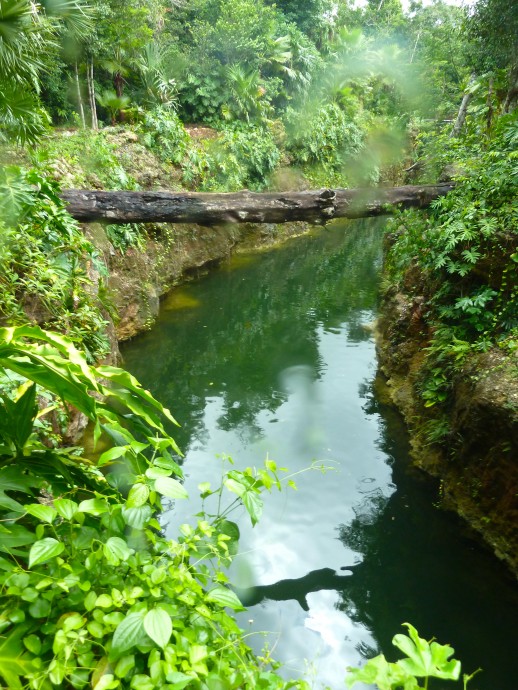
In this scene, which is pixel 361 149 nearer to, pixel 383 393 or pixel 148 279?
pixel 148 279

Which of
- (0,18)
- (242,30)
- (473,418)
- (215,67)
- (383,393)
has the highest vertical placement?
(242,30)

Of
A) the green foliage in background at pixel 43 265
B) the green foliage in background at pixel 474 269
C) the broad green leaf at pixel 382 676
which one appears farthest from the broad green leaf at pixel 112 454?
the green foliage in background at pixel 474 269

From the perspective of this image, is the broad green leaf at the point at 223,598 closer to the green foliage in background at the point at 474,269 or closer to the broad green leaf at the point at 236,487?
the broad green leaf at the point at 236,487

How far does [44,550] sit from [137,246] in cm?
832

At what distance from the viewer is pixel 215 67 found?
51.3 ft

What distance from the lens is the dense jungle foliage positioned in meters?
1.46

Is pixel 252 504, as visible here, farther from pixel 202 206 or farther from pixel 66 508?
pixel 202 206

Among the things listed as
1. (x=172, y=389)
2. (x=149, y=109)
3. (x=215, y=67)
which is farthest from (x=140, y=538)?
(x=215, y=67)

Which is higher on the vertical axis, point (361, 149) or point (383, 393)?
point (361, 149)

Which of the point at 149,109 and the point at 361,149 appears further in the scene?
the point at 361,149

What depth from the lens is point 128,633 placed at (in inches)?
54.7

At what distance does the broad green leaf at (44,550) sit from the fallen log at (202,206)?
18.0 ft

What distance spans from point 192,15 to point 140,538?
18686mm

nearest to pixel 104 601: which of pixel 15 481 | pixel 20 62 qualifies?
pixel 15 481
